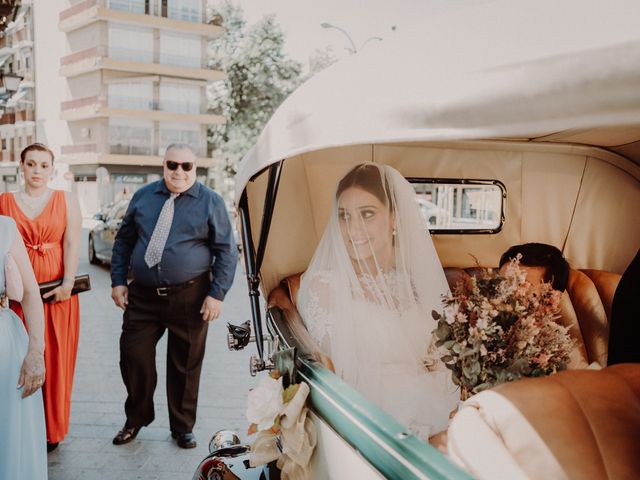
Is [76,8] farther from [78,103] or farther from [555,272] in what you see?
[555,272]

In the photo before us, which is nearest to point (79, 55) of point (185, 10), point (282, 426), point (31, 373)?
point (185, 10)

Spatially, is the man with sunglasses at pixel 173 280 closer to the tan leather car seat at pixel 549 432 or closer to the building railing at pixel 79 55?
the tan leather car seat at pixel 549 432

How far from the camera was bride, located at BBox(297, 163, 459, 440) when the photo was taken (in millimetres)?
2750

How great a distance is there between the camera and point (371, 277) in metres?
3.10

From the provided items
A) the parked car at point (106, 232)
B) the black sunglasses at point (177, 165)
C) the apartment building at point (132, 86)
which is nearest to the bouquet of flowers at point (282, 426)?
Answer: the black sunglasses at point (177, 165)

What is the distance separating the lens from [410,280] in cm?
323

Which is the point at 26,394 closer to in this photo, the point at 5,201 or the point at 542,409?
the point at 5,201

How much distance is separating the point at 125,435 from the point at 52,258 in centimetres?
141

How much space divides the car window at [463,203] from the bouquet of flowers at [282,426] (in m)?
2.37

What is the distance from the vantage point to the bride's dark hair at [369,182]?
123 inches

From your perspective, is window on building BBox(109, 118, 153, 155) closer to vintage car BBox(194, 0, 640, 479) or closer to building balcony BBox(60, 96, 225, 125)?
building balcony BBox(60, 96, 225, 125)

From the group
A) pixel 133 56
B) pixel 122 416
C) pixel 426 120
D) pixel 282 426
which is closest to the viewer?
pixel 426 120

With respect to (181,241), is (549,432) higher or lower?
lower

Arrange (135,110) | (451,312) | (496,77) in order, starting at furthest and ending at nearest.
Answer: (135,110) → (451,312) → (496,77)
